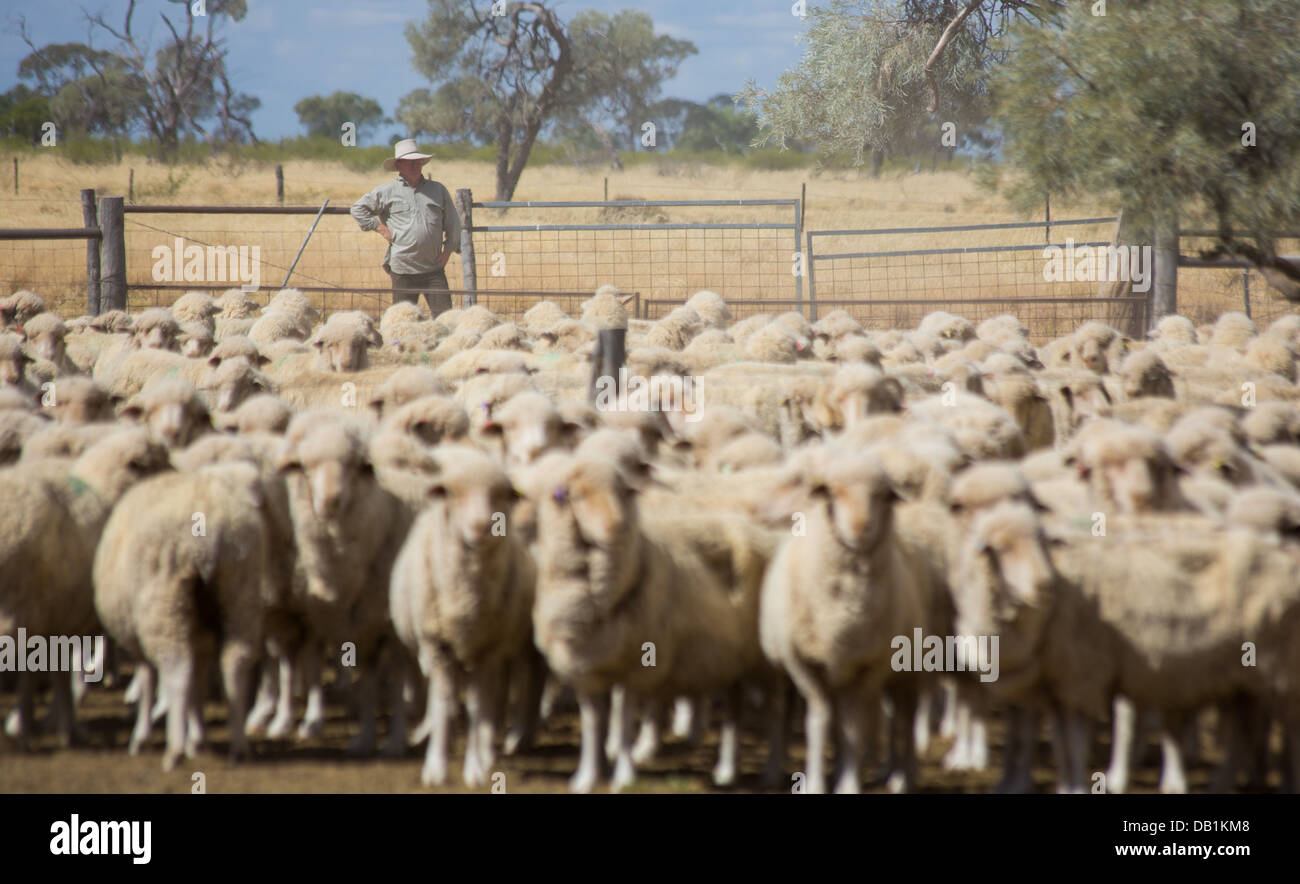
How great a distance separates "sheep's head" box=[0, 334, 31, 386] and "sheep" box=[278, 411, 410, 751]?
4.03m

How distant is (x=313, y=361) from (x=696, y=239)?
1763 centimetres

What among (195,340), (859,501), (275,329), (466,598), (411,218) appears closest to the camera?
(859,501)

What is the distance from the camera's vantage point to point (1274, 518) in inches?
202

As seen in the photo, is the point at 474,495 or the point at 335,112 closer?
the point at 474,495

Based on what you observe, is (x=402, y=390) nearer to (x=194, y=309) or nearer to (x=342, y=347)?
(x=342, y=347)

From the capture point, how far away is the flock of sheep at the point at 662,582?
4.94m

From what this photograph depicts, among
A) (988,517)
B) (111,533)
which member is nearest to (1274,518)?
(988,517)

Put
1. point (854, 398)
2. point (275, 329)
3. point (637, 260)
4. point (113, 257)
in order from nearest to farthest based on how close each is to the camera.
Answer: point (854, 398) → point (275, 329) → point (113, 257) → point (637, 260)

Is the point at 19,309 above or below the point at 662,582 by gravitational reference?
above

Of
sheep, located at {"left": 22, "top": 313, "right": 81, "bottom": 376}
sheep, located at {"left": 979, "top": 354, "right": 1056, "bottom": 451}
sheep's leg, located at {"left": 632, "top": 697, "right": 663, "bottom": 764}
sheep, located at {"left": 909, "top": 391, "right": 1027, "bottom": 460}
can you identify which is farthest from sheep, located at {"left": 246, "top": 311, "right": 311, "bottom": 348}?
sheep's leg, located at {"left": 632, "top": 697, "right": 663, "bottom": 764}

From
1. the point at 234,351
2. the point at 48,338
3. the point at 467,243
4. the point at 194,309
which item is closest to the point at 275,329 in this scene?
the point at 194,309

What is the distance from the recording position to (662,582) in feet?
17.2

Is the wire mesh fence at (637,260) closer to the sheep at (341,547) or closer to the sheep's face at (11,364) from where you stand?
the sheep's face at (11,364)

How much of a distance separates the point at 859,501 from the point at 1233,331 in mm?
8860
